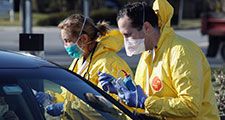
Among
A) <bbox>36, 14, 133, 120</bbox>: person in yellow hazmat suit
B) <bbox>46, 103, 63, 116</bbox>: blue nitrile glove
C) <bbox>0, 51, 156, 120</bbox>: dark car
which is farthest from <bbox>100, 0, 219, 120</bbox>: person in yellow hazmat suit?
<bbox>36, 14, 133, 120</bbox>: person in yellow hazmat suit

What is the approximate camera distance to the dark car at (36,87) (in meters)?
4.11

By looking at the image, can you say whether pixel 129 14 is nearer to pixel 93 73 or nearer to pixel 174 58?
pixel 174 58

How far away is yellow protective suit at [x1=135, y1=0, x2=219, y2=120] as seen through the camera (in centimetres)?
444

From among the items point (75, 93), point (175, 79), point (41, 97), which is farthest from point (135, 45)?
point (41, 97)

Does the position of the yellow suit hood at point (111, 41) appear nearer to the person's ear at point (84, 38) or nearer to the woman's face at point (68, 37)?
the person's ear at point (84, 38)

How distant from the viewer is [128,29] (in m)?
4.67

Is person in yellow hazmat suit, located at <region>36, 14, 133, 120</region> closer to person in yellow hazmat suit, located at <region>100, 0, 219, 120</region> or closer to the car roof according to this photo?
person in yellow hazmat suit, located at <region>100, 0, 219, 120</region>

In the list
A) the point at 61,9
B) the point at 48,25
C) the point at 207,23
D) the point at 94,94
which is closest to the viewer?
the point at 94,94

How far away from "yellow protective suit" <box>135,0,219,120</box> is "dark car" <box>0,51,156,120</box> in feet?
0.65

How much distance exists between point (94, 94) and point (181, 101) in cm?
54

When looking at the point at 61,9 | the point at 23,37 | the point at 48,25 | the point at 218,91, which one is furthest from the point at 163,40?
the point at 61,9

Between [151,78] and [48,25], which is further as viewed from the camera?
[48,25]

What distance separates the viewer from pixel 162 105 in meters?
4.45

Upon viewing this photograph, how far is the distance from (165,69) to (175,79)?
0.43 ft
